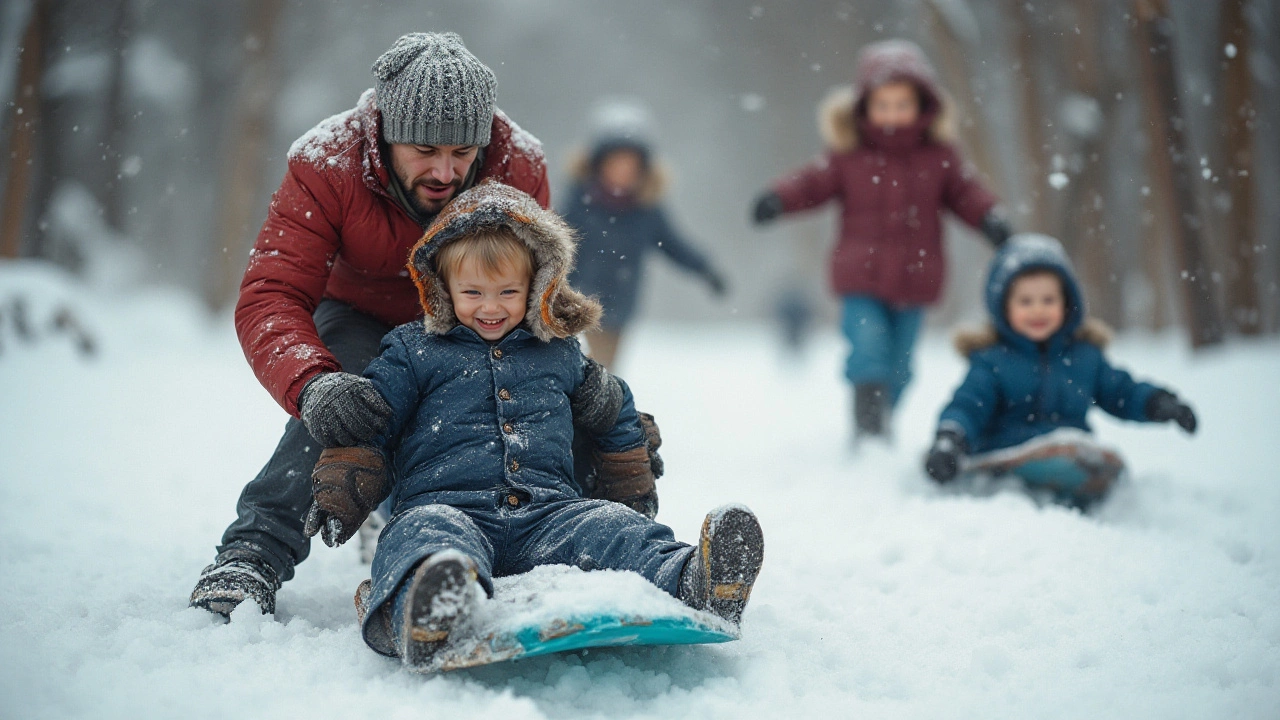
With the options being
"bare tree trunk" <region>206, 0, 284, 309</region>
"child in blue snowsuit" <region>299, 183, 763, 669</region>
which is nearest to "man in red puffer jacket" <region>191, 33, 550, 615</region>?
"child in blue snowsuit" <region>299, 183, 763, 669</region>

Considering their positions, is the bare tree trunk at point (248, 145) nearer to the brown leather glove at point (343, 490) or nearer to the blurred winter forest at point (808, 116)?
the blurred winter forest at point (808, 116)

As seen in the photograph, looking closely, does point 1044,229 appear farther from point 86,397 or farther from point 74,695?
point 74,695

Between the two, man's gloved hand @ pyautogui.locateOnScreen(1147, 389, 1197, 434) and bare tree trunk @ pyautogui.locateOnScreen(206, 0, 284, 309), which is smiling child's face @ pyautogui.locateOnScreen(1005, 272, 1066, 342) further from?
bare tree trunk @ pyautogui.locateOnScreen(206, 0, 284, 309)

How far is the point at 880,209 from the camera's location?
4.69m

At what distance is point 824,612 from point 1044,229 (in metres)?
8.59

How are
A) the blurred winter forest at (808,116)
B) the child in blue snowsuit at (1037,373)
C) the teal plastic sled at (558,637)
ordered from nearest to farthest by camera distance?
the teal plastic sled at (558,637)
the child in blue snowsuit at (1037,373)
the blurred winter forest at (808,116)

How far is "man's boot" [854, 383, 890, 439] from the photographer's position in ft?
15.0

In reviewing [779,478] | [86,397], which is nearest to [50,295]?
[86,397]

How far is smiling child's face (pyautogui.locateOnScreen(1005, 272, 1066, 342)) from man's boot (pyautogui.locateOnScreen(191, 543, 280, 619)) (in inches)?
112

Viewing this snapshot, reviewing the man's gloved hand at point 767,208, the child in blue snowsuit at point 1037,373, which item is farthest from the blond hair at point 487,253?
the man's gloved hand at point 767,208

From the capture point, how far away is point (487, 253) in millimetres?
2301

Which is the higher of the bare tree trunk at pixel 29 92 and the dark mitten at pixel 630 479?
the bare tree trunk at pixel 29 92

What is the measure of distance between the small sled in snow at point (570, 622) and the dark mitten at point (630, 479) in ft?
1.75

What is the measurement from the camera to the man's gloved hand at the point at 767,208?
4.58 meters
